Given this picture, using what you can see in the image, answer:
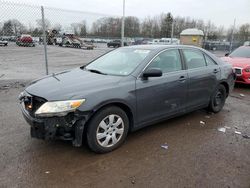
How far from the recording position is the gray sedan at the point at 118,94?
297cm

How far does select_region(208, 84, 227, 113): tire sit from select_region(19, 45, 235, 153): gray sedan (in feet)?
0.46

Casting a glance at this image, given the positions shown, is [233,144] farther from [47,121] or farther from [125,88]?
[47,121]

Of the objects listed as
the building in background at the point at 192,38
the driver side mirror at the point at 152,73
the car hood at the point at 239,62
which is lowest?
the car hood at the point at 239,62

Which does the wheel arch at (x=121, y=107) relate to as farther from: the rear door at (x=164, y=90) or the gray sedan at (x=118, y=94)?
the rear door at (x=164, y=90)

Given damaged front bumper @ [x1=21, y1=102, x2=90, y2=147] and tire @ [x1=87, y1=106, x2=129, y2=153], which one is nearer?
damaged front bumper @ [x1=21, y1=102, x2=90, y2=147]

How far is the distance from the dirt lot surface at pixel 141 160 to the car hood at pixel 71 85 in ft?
2.88

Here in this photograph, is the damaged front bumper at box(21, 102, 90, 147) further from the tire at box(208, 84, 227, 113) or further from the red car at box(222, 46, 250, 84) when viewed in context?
the red car at box(222, 46, 250, 84)

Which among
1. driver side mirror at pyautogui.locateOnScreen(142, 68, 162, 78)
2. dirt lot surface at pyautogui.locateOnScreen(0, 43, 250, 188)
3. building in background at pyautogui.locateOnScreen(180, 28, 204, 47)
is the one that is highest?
building in background at pyautogui.locateOnScreen(180, 28, 204, 47)

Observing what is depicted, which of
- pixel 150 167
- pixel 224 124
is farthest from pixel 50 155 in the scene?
pixel 224 124

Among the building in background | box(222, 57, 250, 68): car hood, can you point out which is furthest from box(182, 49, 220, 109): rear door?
the building in background

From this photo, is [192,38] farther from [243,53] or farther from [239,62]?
[239,62]

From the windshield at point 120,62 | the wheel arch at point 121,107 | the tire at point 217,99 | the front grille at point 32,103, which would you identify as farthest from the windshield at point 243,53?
the front grille at point 32,103

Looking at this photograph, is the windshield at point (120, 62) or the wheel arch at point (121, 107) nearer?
the wheel arch at point (121, 107)

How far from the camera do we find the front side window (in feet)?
12.8
